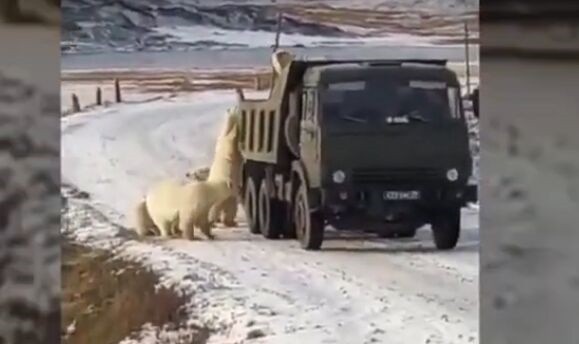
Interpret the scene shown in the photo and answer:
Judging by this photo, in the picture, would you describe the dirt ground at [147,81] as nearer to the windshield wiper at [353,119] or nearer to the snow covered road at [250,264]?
the snow covered road at [250,264]

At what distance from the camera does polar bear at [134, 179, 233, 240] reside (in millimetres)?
1688

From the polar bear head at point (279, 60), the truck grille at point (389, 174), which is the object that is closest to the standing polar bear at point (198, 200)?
the polar bear head at point (279, 60)

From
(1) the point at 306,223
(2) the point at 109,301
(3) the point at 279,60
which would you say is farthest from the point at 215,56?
(2) the point at 109,301

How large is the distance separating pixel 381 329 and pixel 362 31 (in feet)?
1.75

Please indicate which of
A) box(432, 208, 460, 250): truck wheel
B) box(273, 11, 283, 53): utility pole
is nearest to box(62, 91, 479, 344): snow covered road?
box(432, 208, 460, 250): truck wheel

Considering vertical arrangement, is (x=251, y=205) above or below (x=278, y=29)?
below

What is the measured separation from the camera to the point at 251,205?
1710 mm

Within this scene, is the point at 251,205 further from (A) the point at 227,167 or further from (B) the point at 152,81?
(B) the point at 152,81

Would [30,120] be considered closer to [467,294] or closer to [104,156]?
[104,156]

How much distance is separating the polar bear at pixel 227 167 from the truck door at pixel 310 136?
4.8 inches

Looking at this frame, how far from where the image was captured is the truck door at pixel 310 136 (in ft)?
5.64

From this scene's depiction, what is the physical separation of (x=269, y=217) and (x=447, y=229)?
319mm

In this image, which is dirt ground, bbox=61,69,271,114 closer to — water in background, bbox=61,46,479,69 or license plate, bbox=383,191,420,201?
water in background, bbox=61,46,479,69

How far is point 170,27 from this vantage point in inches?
67.0
